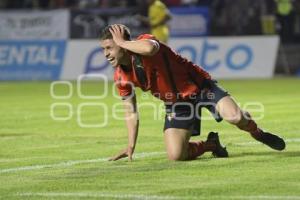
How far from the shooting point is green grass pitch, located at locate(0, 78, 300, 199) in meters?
8.22

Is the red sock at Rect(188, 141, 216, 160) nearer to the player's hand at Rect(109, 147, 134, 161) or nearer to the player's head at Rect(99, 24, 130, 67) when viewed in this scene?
the player's hand at Rect(109, 147, 134, 161)

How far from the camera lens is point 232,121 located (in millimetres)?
10219

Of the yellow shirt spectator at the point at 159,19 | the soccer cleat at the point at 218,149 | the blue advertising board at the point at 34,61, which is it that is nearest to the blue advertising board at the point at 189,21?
the yellow shirt spectator at the point at 159,19

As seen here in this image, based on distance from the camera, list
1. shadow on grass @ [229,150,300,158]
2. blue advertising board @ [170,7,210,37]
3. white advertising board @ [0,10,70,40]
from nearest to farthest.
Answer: shadow on grass @ [229,150,300,158] < blue advertising board @ [170,7,210,37] < white advertising board @ [0,10,70,40]

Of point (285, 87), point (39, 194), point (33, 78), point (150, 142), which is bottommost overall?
point (33, 78)

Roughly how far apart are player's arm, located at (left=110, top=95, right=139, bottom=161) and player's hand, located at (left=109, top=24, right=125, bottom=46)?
1.03 meters

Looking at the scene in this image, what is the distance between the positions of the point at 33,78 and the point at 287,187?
22016 millimetres

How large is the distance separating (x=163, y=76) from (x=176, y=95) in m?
0.27

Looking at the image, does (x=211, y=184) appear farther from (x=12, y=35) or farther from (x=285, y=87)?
(x=12, y=35)

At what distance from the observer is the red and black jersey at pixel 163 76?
1001 centimetres

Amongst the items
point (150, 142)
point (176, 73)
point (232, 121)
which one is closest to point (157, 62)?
point (176, 73)

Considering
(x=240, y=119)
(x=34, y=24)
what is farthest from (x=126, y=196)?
(x=34, y=24)

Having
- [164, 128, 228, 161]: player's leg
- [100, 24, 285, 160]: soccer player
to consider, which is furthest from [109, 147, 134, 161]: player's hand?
[164, 128, 228, 161]: player's leg

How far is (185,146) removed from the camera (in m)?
10.3
